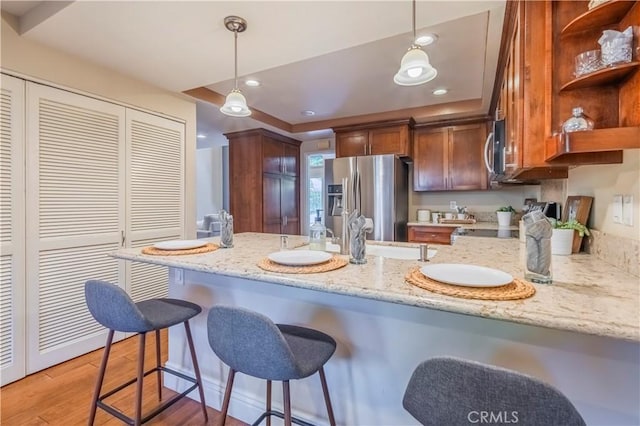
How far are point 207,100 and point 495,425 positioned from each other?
3.50 m

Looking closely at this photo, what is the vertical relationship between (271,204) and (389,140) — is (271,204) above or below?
below

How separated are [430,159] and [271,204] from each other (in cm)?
240

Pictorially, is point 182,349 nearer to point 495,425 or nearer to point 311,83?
point 495,425

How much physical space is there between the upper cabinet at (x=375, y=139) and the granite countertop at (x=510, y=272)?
8.18ft

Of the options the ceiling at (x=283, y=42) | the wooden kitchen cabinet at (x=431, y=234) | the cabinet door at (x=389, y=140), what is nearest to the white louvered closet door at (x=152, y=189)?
the ceiling at (x=283, y=42)

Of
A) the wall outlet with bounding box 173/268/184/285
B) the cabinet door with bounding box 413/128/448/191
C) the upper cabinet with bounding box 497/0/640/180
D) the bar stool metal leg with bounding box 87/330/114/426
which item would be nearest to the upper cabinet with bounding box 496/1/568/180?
the upper cabinet with bounding box 497/0/640/180

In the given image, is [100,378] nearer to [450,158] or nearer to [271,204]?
[271,204]

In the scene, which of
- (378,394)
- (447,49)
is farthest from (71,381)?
(447,49)

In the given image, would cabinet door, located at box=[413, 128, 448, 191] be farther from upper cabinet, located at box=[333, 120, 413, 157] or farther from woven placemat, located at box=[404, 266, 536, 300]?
woven placemat, located at box=[404, 266, 536, 300]

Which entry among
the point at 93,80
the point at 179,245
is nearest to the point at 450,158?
the point at 179,245

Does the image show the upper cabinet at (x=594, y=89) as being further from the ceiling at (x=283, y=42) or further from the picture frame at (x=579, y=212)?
the ceiling at (x=283, y=42)

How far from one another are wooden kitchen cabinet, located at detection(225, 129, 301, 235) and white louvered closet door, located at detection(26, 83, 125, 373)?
6.81 ft

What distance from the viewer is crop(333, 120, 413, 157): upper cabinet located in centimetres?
400

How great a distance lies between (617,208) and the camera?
Result: 4.30 feet
